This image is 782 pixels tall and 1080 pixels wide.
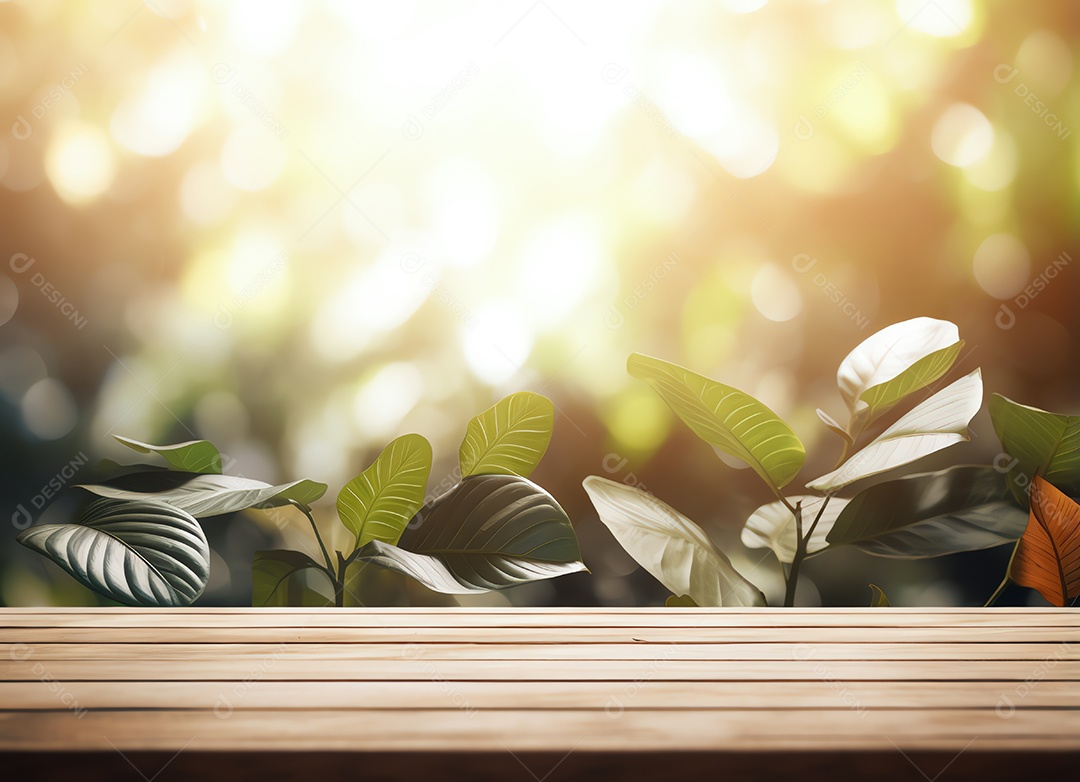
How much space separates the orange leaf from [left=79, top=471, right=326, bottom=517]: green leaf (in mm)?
1038

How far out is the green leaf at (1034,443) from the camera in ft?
3.37

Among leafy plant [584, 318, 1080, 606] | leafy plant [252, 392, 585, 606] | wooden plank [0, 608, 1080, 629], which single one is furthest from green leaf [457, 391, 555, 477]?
wooden plank [0, 608, 1080, 629]

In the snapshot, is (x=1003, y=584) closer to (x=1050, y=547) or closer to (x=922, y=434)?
(x=1050, y=547)

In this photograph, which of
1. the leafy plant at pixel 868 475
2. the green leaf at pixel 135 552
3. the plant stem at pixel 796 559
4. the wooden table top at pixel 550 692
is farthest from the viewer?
the plant stem at pixel 796 559

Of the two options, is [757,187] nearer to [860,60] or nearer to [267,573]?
[860,60]

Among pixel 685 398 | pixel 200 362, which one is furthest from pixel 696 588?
pixel 200 362

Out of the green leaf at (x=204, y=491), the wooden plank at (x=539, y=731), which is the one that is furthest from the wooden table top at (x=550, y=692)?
the green leaf at (x=204, y=491)

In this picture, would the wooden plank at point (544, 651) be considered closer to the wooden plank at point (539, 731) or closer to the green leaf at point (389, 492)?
the wooden plank at point (539, 731)

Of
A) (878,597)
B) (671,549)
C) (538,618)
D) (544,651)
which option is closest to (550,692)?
(544,651)

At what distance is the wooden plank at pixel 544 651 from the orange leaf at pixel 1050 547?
498 millimetres

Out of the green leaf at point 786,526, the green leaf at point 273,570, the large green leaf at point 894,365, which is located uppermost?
the green leaf at point 273,570

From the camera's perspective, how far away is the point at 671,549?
40.1 inches

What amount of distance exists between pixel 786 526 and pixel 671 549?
24 cm

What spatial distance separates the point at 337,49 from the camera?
127 centimetres
